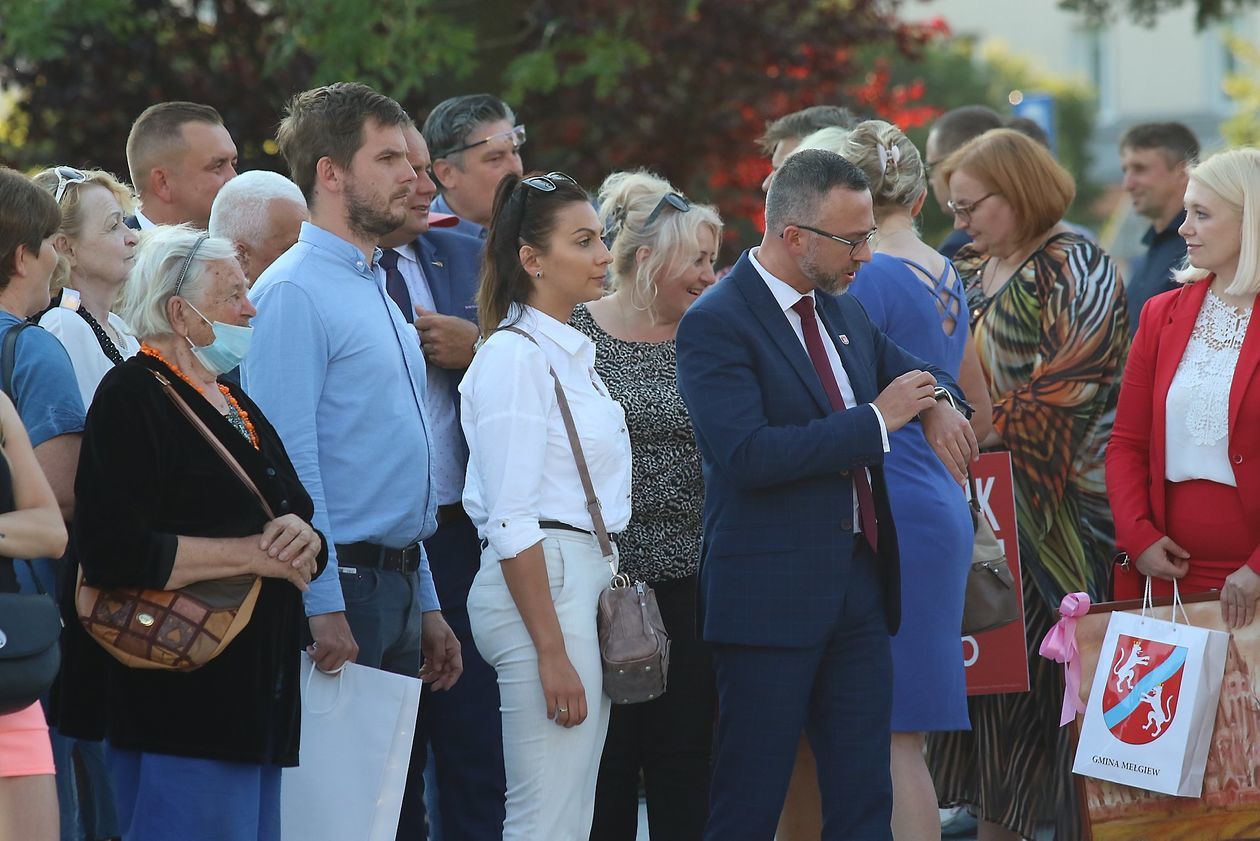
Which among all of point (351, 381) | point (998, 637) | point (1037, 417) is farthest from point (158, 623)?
point (1037, 417)

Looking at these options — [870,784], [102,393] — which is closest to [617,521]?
[870,784]

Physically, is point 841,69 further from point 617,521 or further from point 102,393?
point 102,393

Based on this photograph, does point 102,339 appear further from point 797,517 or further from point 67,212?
point 797,517

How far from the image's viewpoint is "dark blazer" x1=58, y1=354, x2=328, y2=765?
3.67 meters

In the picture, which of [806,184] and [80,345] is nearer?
[806,184]

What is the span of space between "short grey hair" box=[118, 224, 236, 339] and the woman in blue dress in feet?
6.46

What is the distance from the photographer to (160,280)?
3965 millimetres

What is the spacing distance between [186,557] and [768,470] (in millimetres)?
1406

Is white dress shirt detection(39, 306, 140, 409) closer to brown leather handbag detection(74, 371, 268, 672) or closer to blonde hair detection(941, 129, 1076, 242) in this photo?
brown leather handbag detection(74, 371, 268, 672)

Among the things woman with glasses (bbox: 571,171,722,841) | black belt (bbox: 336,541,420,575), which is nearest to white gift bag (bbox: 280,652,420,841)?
black belt (bbox: 336,541,420,575)

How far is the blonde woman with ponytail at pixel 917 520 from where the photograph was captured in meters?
4.91

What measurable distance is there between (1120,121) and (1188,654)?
51249 millimetres

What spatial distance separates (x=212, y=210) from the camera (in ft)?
17.6

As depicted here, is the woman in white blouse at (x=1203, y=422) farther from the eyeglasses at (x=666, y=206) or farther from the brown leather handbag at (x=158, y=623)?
the brown leather handbag at (x=158, y=623)
